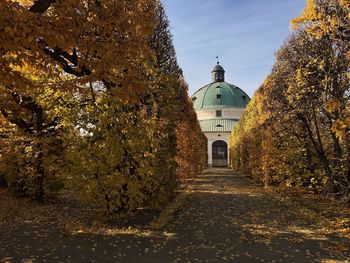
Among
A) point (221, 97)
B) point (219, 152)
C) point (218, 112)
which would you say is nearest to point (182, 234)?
point (219, 152)

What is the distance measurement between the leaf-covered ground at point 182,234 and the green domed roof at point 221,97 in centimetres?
7112

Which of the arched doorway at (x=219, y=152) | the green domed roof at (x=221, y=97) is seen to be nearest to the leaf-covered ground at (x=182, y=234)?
the arched doorway at (x=219, y=152)

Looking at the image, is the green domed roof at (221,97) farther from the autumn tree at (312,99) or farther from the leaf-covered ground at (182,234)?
the leaf-covered ground at (182,234)

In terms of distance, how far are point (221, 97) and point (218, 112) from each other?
12.1ft

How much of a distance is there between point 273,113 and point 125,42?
11.5 metres

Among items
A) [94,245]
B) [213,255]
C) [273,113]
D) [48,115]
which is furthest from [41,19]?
[273,113]

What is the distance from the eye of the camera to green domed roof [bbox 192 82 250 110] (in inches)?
3378

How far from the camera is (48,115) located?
1501 cm

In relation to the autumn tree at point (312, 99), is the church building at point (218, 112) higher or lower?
higher

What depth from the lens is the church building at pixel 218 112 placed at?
7981 centimetres

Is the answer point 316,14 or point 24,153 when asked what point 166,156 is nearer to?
point 24,153

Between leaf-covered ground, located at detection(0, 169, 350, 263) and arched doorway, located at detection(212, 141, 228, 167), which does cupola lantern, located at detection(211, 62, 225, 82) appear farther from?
leaf-covered ground, located at detection(0, 169, 350, 263)

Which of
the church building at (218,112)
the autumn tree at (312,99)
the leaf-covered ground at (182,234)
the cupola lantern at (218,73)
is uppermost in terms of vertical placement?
the cupola lantern at (218,73)

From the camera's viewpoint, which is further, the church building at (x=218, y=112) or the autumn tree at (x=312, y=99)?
the church building at (x=218, y=112)
